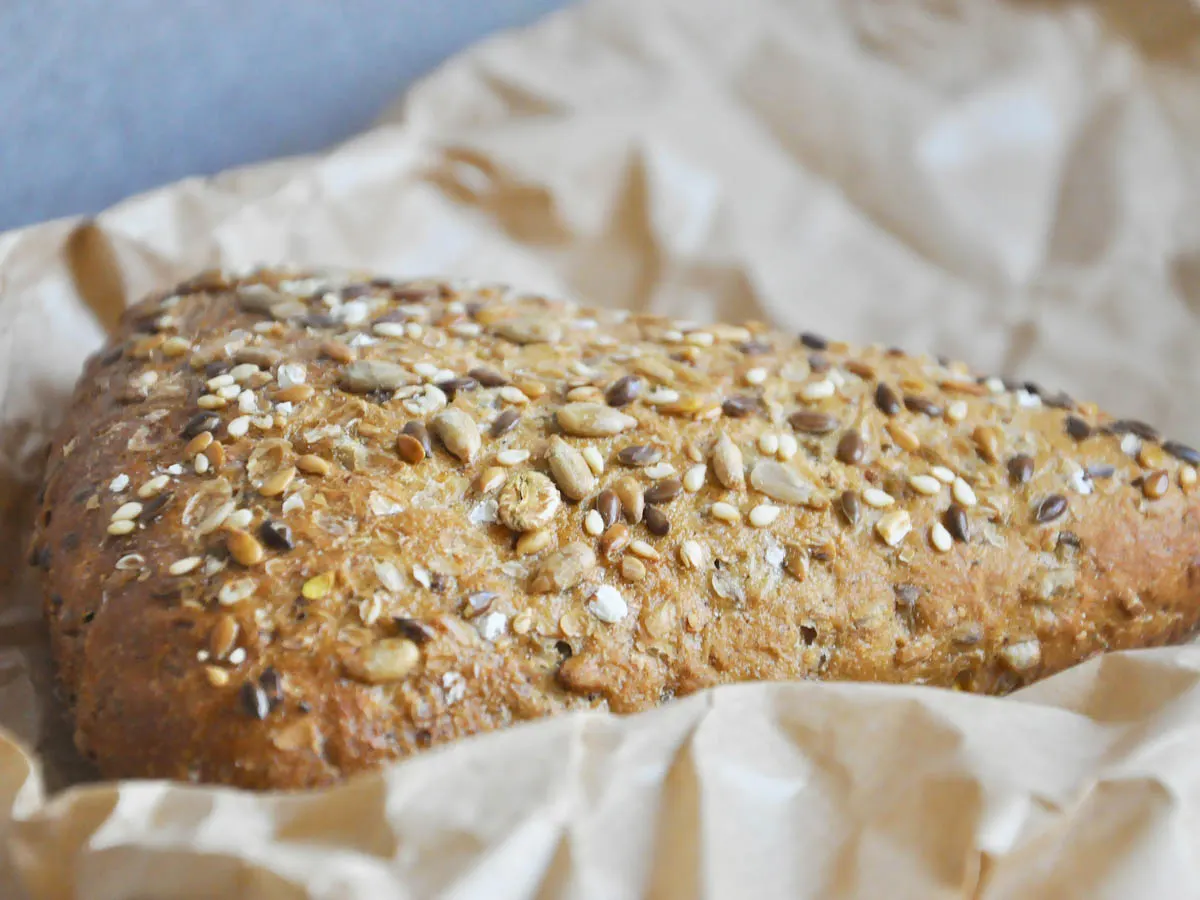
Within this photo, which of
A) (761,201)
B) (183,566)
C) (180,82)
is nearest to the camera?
(183,566)

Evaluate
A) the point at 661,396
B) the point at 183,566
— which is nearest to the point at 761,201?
the point at 661,396

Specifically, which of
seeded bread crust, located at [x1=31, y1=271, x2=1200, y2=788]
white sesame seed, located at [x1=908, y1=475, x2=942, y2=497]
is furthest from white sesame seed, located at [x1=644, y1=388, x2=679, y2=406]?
white sesame seed, located at [x1=908, y1=475, x2=942, y2=497]

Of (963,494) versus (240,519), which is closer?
(240,519)

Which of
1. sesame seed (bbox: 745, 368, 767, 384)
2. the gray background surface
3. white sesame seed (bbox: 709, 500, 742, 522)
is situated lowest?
white sesame seed (bbox: 709, 500, 742, 522)

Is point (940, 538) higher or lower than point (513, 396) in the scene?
lower

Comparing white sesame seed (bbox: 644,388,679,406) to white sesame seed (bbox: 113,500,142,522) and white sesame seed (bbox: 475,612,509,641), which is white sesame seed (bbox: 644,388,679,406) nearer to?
white sesame seed (bbox: 475,612,509,641)

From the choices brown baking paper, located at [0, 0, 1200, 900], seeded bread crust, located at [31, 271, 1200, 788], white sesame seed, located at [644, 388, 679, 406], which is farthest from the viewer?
brown baking paper, located at [0, 0, 1200, 900]

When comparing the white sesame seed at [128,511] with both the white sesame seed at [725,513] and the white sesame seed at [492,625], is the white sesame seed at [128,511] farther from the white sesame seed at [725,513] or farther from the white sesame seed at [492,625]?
the white sesame seed at [725,513]

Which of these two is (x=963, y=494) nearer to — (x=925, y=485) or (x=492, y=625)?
(x=925, y=485)
